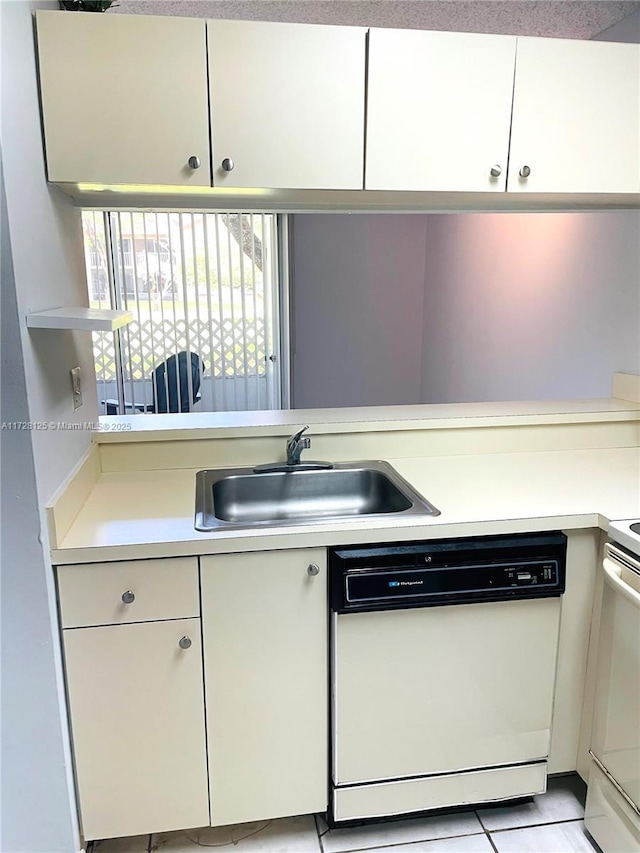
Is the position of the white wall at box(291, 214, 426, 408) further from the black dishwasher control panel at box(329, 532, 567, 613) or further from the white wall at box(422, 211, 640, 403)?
the black dishwasher control panel at box(329, 532, 567, 613)

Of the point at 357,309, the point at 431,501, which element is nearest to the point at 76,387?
the point at 431,501

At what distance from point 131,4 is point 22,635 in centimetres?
207

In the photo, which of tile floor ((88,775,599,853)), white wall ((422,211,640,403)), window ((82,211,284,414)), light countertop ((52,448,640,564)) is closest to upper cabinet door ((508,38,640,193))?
white wall ((422,211,640,403))

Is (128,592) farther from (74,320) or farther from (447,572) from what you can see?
(447,572)

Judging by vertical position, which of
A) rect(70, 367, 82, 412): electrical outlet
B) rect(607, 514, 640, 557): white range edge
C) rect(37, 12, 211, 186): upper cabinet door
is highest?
rect(37, 12, 211, 186): upper cabinet door

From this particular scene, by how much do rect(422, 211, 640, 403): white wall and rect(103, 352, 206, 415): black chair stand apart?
169 cm

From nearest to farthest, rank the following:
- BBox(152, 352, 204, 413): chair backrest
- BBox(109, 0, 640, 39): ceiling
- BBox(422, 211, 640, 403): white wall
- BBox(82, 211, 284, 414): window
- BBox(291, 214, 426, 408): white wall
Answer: BBox(109, 0, 640, 39): ceiling
BBox(422, 211, 640, 403): white wall
BBox(82, 211, 284, 414): window
BBox(152, 352, 204, 413): chair backrest
BBox(291, 214, 426, 408): white wall

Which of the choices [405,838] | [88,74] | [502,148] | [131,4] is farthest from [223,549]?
[131,4]

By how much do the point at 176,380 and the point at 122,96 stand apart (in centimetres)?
252

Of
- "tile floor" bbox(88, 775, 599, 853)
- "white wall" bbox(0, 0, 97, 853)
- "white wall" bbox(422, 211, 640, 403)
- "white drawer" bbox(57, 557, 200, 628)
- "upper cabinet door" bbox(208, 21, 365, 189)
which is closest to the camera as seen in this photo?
"white wall" bbox(0, 0, 97, 853)

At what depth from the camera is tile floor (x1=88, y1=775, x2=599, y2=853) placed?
1534mm

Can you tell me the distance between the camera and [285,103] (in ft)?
4.77

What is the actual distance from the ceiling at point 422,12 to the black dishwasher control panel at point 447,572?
1.81 meters

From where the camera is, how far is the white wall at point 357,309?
4.19 metres
